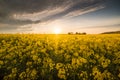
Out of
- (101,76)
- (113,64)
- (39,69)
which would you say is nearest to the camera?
(101,76)

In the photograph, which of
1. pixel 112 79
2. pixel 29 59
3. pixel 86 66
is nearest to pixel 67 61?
pixel 86 66

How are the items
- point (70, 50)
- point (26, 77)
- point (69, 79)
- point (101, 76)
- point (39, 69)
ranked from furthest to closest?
point (70, 50) → point (39, 69) → point (69, 79) → point (26, 77) → point (101, 76)

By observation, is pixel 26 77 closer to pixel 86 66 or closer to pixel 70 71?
pixel 70 71

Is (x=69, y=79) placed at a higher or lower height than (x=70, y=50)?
lower

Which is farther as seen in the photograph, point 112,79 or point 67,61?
point 67,61

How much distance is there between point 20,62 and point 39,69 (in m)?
1.63

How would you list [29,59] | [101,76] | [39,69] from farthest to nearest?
1. [29,59]
2. [39,69]
3. [101,76]

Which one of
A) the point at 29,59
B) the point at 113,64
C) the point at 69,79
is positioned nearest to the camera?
the point at 69,79

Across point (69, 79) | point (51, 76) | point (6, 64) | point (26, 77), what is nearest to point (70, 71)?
point (69, 79)

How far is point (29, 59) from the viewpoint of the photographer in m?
10.3

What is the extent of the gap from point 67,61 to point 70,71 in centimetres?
157

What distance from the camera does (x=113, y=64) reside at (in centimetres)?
Answer: 956

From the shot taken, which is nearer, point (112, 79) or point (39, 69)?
point (112, 79)

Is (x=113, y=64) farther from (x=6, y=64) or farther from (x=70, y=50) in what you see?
(x=6, y=64)
